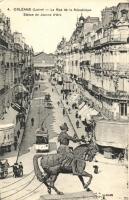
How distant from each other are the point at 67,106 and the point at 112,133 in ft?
17.6

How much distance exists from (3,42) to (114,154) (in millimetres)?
4200

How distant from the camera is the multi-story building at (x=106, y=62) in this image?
1289 centimetres

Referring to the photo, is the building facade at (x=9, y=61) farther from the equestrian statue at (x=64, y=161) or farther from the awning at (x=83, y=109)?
the equestrian statue at (x=64, y=161)

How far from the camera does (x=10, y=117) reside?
45.3 feet

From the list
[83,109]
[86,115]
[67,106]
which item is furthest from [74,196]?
[67,106]

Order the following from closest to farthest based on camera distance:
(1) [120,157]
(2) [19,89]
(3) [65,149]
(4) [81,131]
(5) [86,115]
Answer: (3) [65,149] → (1) [120,157] → (2) [19,89] → (4) [81,131] → (5) [86,115]

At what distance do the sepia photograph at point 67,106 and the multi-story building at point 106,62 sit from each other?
1.1 inches

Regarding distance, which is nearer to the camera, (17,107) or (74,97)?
(17,107)

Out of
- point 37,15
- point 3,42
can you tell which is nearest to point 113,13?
point 37,15

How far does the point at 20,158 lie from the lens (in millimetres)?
12234

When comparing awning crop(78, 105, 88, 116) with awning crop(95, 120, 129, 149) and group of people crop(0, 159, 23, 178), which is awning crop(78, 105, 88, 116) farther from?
group of people crop(0, 159, 23, 178)

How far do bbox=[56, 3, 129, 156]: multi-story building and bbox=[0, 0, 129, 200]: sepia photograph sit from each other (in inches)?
1.1

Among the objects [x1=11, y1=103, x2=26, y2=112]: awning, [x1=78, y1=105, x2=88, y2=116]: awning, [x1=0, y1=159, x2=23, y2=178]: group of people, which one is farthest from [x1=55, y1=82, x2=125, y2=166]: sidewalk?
[x1=0, y1=159, x2=23, y2=178]: group of people

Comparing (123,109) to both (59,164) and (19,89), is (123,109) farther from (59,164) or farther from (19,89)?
(59,164)
